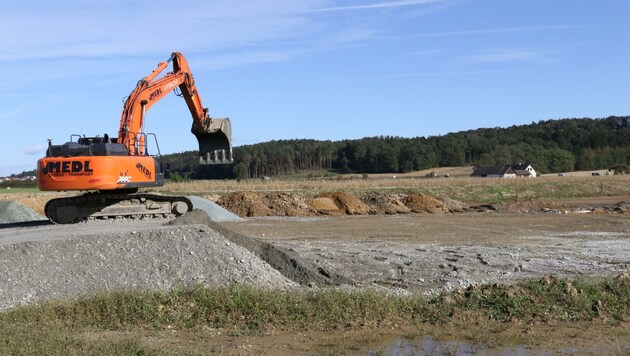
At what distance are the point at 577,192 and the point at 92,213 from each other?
49.3 metres

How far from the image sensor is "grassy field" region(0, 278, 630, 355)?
11156 mm

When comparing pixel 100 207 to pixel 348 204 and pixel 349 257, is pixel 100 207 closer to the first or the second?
pixel 349 257

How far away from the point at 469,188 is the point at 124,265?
48.0 meters

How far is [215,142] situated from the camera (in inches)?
909

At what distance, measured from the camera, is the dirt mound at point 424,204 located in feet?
137

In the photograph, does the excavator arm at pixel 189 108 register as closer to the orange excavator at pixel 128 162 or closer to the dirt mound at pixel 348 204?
the orange excavator at pixel 128 162

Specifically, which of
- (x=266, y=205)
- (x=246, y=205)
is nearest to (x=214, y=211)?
(x=246, y=205)

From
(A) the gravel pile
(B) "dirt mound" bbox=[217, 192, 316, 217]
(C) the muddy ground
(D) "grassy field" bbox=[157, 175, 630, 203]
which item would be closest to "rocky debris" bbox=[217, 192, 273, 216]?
(B) "dirt mound" bbox=[217, 192, 316, 217]

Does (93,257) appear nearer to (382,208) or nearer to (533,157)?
(382,208)

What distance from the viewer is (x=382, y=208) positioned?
41281 mm

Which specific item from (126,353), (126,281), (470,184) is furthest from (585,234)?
(470,184)

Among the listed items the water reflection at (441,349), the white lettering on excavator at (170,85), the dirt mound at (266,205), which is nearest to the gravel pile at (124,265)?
the water reflection at (441,349)

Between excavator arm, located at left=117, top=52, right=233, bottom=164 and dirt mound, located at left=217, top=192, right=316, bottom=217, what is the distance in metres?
14.6

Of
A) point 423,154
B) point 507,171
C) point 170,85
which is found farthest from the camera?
point 423,154
